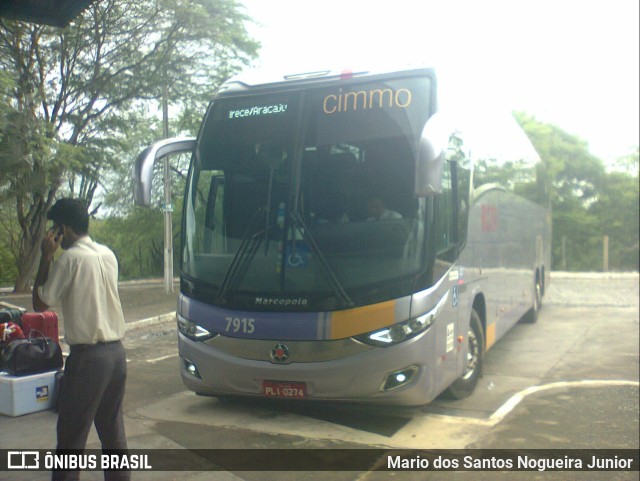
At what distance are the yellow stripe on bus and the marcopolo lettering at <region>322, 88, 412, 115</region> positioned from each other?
1596 millimetres

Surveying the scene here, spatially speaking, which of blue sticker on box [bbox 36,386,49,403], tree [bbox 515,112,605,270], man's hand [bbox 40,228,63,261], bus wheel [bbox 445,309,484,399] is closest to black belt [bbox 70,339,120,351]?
man's hand [bbox 40,228,63,261]

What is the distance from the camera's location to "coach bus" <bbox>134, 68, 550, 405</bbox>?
519cm

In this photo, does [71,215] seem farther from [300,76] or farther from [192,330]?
[300,76]

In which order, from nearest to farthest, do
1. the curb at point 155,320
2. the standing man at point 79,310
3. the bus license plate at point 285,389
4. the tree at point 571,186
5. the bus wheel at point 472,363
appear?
the standing man at point 79,310
the bus license plate at point 285,389
the curb at point 155,320
the bus wheel at point 472,363
the tree at point 571,186

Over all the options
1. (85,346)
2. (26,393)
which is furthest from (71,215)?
(26,393)

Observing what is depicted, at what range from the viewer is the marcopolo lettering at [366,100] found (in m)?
5.43

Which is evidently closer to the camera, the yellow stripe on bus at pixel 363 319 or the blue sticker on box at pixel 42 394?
the yellow stripe on bus at pixel 363 319

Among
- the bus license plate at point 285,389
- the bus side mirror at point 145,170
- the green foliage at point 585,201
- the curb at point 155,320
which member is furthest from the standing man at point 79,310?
the green foliage at point 585,201

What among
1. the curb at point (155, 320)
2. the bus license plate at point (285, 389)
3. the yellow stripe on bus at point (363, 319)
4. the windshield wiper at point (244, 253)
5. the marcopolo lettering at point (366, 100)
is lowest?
the bus license plate at point (285, 389)

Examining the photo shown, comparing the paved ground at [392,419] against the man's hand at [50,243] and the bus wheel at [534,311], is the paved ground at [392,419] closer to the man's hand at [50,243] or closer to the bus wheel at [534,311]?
the man's hand at [50,243]

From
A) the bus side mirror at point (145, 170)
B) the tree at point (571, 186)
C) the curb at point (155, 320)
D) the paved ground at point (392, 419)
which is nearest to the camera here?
the bus side mirror at point (145, 170)


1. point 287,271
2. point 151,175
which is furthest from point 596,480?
point 151,175

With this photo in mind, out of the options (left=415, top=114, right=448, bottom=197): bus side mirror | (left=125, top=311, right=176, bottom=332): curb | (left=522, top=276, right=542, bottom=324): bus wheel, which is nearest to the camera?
(left=415, top=114, right=448, bottom=197): bus side mirror

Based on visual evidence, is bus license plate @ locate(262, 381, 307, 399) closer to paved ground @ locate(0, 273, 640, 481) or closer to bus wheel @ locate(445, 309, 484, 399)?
paved ground @ locate(0, 273, 640, 481)
